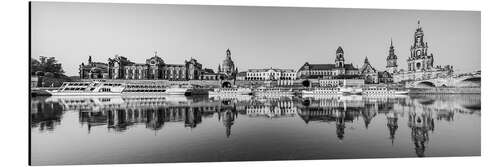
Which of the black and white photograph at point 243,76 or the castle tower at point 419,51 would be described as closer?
the black and white photograph at point 243,76

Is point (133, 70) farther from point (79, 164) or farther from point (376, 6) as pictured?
point (376, 6)

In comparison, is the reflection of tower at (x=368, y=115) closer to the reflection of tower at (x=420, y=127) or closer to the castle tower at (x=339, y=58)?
the reflection of tower at (x=420, y=127)

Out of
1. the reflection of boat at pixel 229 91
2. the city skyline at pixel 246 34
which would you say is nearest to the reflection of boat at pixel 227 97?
the reflection of boat at pixel 229 91

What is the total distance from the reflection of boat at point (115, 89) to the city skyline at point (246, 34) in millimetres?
1024

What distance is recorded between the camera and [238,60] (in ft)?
24.2

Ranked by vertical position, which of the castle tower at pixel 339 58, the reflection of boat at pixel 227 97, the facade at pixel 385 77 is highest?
the castle tower at pixel 339 58

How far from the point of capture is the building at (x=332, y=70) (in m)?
7.39

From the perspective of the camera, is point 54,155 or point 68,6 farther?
point 68,6

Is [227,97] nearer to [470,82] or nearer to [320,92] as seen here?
[320,92]

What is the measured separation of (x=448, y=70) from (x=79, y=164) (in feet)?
24.3

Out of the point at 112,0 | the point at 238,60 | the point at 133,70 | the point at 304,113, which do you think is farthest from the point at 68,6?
the point at 304,113

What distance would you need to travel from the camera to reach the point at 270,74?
8.09 m

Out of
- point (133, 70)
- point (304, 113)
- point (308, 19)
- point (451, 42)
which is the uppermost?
point (308, 19)
